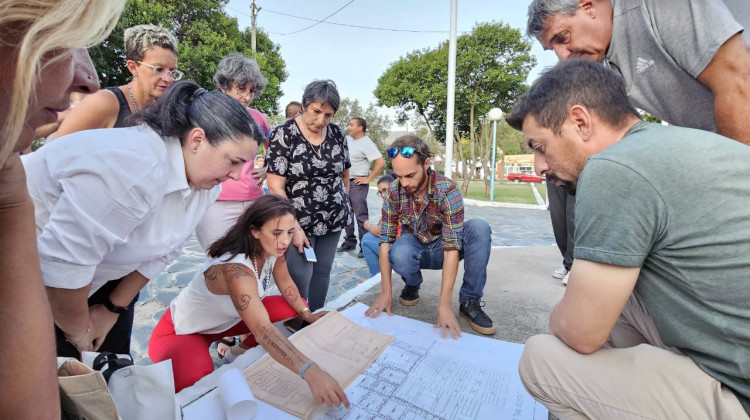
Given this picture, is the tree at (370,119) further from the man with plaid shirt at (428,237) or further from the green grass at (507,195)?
the man with plaid shirt at (428,237)

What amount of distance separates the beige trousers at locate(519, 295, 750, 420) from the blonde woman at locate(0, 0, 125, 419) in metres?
1.15

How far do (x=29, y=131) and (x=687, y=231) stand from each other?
4.38 ft

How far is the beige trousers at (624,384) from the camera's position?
89 cm

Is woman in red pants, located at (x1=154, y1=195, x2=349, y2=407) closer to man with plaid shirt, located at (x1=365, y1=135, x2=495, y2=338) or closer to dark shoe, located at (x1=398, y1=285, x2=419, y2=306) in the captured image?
man with plaid shirt, located at (x1=365, y1=135, x2=495, y2=338)

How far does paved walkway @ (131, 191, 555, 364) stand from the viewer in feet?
8.79

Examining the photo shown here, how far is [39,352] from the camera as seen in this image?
2.13 ft

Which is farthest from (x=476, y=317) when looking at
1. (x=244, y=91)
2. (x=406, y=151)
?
(x=244, y=91)

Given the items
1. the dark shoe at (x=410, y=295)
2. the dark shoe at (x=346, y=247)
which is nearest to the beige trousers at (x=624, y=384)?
the dark shoe at (x=410, y=295)

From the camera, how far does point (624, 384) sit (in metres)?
0.96

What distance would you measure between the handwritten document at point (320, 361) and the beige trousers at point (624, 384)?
2.30ft

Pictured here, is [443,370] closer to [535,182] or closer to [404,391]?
[404,391]

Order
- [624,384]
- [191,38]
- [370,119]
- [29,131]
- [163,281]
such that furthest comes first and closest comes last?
[370,119]
[191,38]
[163,281]
[624,384]
[29,131]

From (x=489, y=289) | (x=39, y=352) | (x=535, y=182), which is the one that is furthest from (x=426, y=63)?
(x=535, y=182)

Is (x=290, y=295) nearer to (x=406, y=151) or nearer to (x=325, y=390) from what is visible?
(x=325, y=390)
